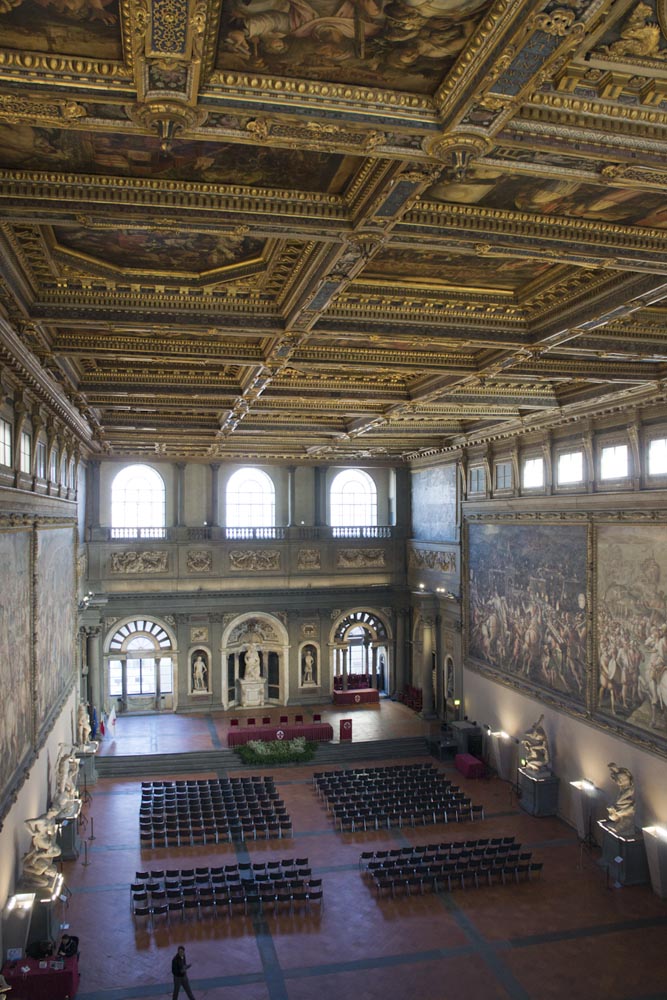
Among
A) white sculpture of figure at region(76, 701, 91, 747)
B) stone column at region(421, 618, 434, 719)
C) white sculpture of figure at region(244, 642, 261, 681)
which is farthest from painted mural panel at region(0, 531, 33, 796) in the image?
stone column at region(421, 618, 434, 719)

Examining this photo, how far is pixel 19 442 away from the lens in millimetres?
14164

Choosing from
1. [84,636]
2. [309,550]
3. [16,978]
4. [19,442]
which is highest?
[19,442]

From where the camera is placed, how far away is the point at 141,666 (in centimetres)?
3136

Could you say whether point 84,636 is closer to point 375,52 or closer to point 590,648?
point 590,648

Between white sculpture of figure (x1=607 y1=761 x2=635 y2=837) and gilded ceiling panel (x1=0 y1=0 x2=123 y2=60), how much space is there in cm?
1778

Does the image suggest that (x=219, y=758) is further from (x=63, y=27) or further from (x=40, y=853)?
(x=63, y=27)

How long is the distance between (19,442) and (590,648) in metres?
14.8

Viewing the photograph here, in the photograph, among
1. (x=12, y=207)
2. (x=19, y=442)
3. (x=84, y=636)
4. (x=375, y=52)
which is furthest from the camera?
(x=84, y=636)

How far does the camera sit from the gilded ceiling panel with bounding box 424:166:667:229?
6.95 meters

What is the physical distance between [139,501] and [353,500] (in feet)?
31.6

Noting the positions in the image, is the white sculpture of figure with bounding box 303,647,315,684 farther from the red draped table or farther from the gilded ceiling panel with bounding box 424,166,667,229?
the gilded ceiling panel with bounding box 424,166,667,229

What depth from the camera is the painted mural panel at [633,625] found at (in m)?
17.0

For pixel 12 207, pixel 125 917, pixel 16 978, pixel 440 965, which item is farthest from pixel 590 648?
pixel 12 207

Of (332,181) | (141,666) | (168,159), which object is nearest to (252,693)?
(141,666)
